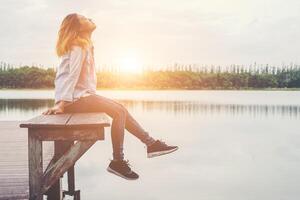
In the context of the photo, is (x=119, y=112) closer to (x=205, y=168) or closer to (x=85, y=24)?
(x=85, y=24)

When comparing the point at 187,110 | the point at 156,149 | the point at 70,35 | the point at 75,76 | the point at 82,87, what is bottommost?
the point at 187,110

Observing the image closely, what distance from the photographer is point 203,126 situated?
1057 inches

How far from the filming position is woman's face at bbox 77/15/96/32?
208 inches

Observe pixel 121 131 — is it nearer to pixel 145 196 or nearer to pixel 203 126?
pixel 145 196

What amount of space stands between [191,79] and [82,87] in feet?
306

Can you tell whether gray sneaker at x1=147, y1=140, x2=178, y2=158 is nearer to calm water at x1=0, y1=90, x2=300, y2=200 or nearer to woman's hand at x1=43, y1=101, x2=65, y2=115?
woman's hand at x1=43, y1=101, x2=65, y2=115

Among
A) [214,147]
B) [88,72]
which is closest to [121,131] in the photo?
[88,72]

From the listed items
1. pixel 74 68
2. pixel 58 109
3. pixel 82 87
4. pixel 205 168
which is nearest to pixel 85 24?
pixel 74 68

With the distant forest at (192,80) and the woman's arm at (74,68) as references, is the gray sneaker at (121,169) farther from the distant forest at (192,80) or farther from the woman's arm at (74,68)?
the distant forest at (192,80)

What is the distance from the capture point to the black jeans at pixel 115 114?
5094mm

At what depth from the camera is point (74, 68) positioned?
520cm

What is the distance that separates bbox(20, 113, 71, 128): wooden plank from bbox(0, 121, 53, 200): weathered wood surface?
68 cm

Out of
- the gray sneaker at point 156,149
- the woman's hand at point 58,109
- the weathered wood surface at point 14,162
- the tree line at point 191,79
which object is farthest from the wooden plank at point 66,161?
the tree line at point 191,79

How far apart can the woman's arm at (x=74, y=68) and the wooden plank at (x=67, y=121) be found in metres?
0.28
